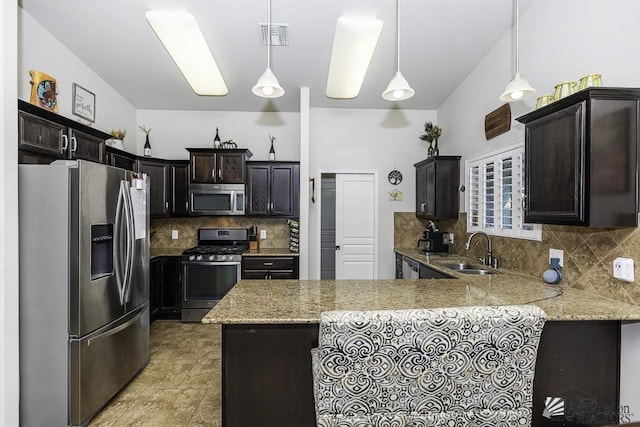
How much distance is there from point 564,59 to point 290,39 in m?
2.19

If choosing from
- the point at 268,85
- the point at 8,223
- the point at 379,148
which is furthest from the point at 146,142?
the point at 379,148

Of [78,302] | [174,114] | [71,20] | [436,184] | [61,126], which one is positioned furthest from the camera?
[174,114]

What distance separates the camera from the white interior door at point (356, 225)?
15.8 feet

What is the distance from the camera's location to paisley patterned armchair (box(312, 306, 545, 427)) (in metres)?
1.25

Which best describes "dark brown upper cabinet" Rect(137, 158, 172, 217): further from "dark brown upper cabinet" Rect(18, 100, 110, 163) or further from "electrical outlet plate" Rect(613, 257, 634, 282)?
"electrical outlet plate" Rect(613, 257, 634, 282)

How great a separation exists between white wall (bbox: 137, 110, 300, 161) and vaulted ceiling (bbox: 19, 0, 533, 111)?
20.0 inches

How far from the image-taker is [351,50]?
114 inches

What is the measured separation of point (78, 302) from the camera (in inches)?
80.6

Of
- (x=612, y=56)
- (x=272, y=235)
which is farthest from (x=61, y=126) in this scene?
(x=612, y=56)

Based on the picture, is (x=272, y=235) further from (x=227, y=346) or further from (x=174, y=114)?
(x=227, y=346)

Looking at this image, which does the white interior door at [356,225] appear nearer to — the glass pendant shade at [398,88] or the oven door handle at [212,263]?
the oven door handle at [212,263]

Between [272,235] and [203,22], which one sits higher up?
[203,22]

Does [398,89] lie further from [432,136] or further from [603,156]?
[432,136]

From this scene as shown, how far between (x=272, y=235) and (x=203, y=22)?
9.43 ft
